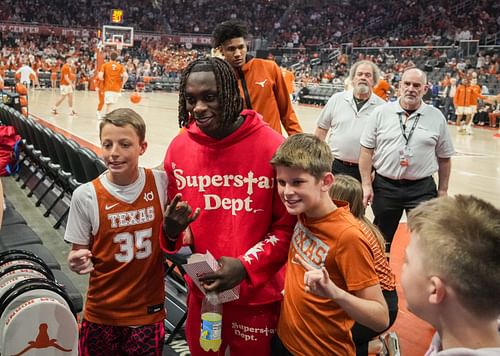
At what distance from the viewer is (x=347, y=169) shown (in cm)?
466

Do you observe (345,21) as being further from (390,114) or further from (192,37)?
(390,114)

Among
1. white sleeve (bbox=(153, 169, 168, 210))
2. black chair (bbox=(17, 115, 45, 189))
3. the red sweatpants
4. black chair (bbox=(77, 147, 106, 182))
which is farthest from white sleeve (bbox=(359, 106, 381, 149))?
black chair (bbox=(17, 115, 45, 189))

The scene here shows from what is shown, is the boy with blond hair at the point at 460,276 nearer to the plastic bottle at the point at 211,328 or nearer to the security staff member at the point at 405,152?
the plastic bottle at the point at 211,328

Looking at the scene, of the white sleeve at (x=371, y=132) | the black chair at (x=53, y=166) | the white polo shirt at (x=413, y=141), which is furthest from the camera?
the black chair at (x=53, y=166)

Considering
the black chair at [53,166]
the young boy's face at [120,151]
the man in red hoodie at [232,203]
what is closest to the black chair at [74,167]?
the black chair at [53,166]

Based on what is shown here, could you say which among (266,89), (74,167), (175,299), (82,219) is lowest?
(175,299)

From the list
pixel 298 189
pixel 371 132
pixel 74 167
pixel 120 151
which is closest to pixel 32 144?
pixel 74 167

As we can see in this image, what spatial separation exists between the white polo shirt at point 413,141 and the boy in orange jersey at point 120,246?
2221 millimetres

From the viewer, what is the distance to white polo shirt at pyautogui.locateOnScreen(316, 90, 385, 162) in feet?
15.0

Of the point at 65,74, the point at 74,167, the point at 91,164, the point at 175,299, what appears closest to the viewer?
the point at 175,299

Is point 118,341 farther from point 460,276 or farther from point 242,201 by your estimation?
point 460,276

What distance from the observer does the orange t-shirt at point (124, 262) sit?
2.17m

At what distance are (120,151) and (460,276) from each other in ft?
4.78

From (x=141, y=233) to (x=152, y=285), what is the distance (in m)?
0.22
